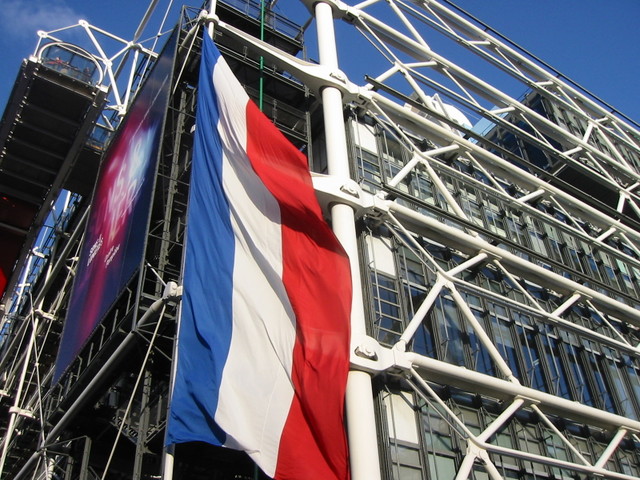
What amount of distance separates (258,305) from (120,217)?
8283 millimetres

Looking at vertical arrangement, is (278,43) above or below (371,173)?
above

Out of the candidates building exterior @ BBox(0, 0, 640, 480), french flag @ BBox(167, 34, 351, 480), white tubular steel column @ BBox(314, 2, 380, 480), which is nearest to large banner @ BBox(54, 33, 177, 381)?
building exterior @ BBox(0, 0, 640, 480)

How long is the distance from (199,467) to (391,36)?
57.2 ft

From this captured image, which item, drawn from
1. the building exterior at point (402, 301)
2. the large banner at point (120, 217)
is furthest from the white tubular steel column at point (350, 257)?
the large banner at point (120, 217)

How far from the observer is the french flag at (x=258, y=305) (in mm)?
11070

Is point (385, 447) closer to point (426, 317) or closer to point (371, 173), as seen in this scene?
point (426, 317)

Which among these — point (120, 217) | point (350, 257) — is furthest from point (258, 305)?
point (120, 217)

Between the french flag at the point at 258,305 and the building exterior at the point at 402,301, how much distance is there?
34.6 inches

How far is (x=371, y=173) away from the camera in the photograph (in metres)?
19.2

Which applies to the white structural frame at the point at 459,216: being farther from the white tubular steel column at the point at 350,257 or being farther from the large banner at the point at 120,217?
the large banner at the point at 120,217

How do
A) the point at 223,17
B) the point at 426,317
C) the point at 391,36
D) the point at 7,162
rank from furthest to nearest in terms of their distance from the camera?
the point at 7,162, the point at 391,36, the point at 223,17, the point at 426,317

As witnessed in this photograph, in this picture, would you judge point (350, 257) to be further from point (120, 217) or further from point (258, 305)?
point (120, 217)

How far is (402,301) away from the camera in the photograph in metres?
16.4

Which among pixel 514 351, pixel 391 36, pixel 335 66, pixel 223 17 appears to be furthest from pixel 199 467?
pixel 391 36
